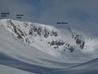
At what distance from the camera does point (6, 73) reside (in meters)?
21.5

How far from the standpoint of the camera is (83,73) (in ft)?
73.1

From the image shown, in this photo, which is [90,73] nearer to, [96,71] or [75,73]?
[96,71]

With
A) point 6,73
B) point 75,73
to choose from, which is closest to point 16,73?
point 6,73

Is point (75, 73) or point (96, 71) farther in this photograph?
point (75, 73)

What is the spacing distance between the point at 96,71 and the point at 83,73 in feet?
2.86

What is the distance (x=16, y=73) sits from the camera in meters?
22.4

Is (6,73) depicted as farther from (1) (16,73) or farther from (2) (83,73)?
(2) (83,73)

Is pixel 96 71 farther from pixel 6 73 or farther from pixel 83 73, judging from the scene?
pixel 6 73

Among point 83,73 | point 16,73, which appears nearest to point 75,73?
point 83,73

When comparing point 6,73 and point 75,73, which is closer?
point 6,73

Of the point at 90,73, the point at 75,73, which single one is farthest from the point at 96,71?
the point at 75,73

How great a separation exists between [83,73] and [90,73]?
1.71 ft

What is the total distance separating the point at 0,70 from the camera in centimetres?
2195

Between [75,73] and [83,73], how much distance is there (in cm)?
153
